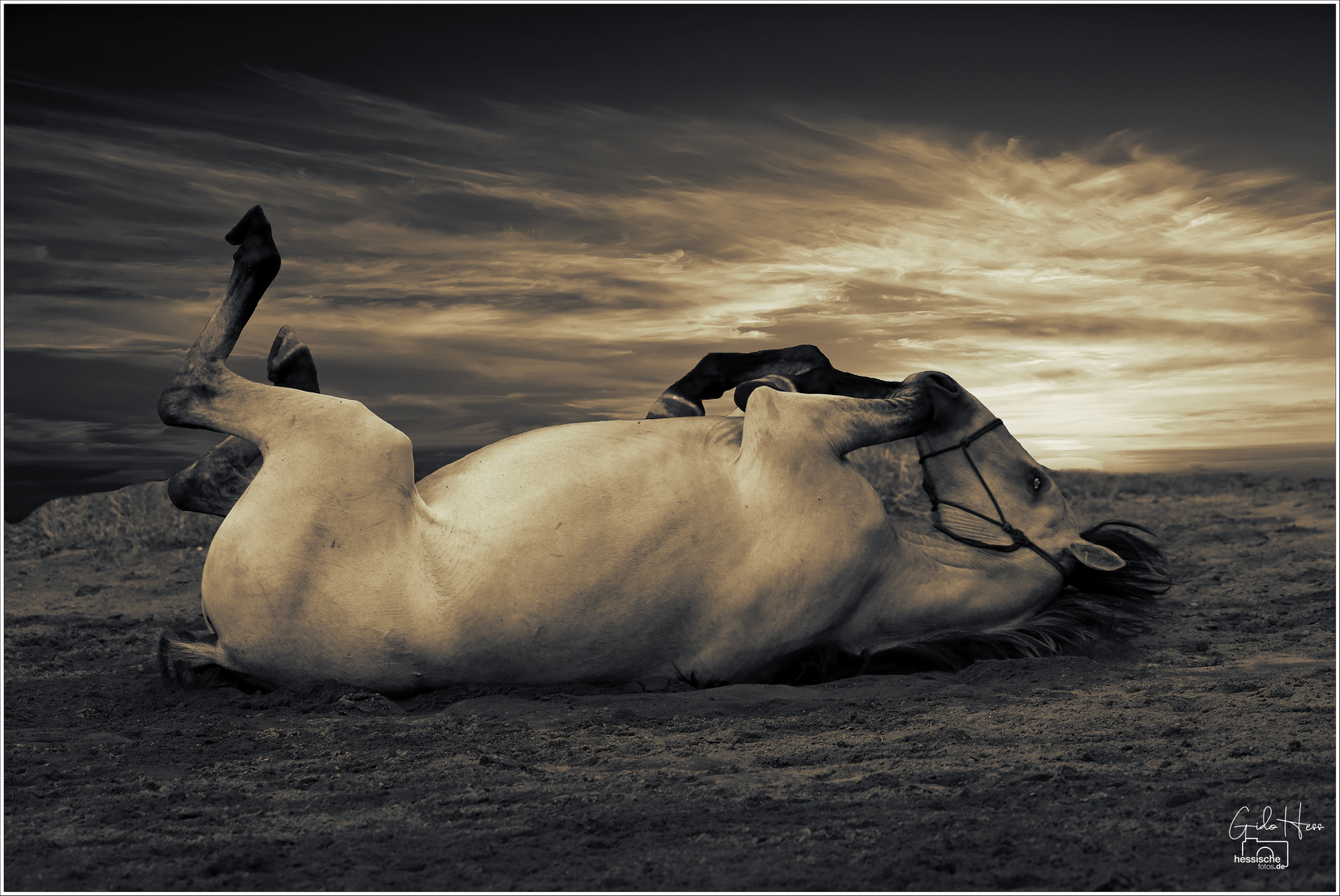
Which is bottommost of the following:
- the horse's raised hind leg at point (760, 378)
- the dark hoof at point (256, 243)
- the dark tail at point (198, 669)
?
the dark tail at point (198, 669)

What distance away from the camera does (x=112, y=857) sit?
221 cm

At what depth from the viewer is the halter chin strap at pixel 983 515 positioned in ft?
14.4

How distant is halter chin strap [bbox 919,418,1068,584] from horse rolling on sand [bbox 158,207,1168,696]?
11 centimetres

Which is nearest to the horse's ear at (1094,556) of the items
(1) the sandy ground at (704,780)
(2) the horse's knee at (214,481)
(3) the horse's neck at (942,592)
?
(3) the horse's neck at (942,592)

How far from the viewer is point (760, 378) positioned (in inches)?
178

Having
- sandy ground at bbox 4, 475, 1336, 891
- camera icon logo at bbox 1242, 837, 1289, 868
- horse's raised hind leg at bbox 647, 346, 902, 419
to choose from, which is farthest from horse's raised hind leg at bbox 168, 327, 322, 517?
camera icon logo at bbox 1242, 837, 1289, 868

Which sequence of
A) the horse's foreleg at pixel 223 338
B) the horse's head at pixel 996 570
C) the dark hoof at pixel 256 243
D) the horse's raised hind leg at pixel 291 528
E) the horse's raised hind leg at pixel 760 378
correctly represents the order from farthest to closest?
the horse's raised hind leg at pixel 760 378
the dark hoof at pixel 256 243
the horse's head at pixel 996 570
the horse's foreleg at pixel 223 338
the horse's raised hind leg at pixel 291 528

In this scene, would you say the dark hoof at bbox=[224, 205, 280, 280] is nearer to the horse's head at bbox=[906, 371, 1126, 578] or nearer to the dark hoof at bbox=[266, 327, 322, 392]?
the dark hoof at bbox=[266, 327, 322, 392]

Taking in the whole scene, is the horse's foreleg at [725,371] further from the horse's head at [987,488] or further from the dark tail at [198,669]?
the dark tail at [198,669]

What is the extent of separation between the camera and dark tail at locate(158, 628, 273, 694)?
3.83 meters

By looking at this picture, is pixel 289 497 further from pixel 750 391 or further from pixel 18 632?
pixel 18 632

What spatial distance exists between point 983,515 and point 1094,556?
20.0 inches

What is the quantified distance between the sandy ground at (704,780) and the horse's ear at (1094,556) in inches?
14.6

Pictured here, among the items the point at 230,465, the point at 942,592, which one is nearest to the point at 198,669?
the point at 230,465
